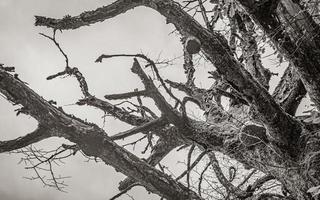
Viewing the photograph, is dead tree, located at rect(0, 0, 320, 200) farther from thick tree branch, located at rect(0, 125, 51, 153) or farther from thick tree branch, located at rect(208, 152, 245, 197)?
thick tree branch, located at rect(208, 152, 245, 197)

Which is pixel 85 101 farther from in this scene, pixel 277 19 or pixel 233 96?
pixel 277 19

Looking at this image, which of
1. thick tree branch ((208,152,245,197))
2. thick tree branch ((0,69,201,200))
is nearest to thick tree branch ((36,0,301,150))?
thick tree branch ((0,69,201,200))

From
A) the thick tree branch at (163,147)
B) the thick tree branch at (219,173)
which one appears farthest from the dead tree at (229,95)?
the thick tree branch at (219,173)

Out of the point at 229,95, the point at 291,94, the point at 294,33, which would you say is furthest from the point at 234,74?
the point at 291,94

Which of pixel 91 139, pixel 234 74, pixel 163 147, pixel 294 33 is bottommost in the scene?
pixel 91 139

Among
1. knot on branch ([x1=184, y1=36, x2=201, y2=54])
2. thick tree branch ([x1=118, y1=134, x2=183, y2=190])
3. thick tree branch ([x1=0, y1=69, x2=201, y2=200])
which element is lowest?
thick tree branch ([x1=0, y1=69, x2=201, y2=200])

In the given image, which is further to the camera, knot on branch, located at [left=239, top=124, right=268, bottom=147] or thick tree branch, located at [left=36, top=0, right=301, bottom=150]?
knot on branch, located at [left=239, top=124, right=268, bottom=147]

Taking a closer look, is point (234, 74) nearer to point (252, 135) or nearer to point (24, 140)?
point (252, 135)

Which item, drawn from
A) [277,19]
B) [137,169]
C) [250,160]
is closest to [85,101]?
[137,169]

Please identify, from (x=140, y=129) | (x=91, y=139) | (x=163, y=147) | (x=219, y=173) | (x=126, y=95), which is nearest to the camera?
(x=126, y=95)

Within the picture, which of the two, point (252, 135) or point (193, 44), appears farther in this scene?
point (252, 135)

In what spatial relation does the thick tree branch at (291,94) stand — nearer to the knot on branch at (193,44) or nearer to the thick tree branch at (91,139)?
the knot on branch at (193,44)

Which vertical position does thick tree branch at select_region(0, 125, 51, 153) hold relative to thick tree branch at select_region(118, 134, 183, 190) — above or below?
below

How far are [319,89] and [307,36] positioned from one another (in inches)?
23.4
